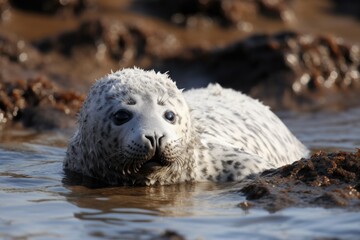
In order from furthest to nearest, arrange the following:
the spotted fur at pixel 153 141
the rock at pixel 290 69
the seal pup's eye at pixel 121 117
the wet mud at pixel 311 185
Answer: the rock at pixel 290 69, the seal pup's eye at pixel 121 117, the spotted fur at pixel 153 141, the wet mud at pixel 311 185

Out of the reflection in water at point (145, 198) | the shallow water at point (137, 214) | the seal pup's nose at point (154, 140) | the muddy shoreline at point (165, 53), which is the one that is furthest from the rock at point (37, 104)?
the seal pup's nose at point (154, 140)

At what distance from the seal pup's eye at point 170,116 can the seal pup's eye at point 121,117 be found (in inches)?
9.2

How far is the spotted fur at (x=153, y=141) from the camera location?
5.93m

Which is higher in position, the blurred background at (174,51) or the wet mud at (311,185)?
the blurred background at (174,51)

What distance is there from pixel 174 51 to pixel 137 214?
26.2 ft

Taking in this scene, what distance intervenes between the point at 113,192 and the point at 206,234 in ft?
4.70

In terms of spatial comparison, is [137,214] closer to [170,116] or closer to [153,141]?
[153,141]

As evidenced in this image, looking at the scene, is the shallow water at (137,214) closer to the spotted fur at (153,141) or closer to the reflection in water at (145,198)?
the reflection in water at (145,198)

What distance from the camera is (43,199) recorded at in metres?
5.82

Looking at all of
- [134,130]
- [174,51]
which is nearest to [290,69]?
[174,51]

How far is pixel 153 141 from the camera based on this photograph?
5793 mm

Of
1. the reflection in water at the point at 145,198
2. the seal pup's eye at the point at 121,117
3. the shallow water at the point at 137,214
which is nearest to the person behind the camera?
the shallow water at the point at 137,214

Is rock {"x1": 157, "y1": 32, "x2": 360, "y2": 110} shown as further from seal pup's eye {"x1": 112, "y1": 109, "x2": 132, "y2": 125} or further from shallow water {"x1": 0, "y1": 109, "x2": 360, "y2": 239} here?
seal pup's eye {"x1": 112, "y1": 109, "x2": 132, "y2": 125}

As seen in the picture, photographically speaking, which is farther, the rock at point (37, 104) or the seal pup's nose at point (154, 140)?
the rock at point (37, 104)
